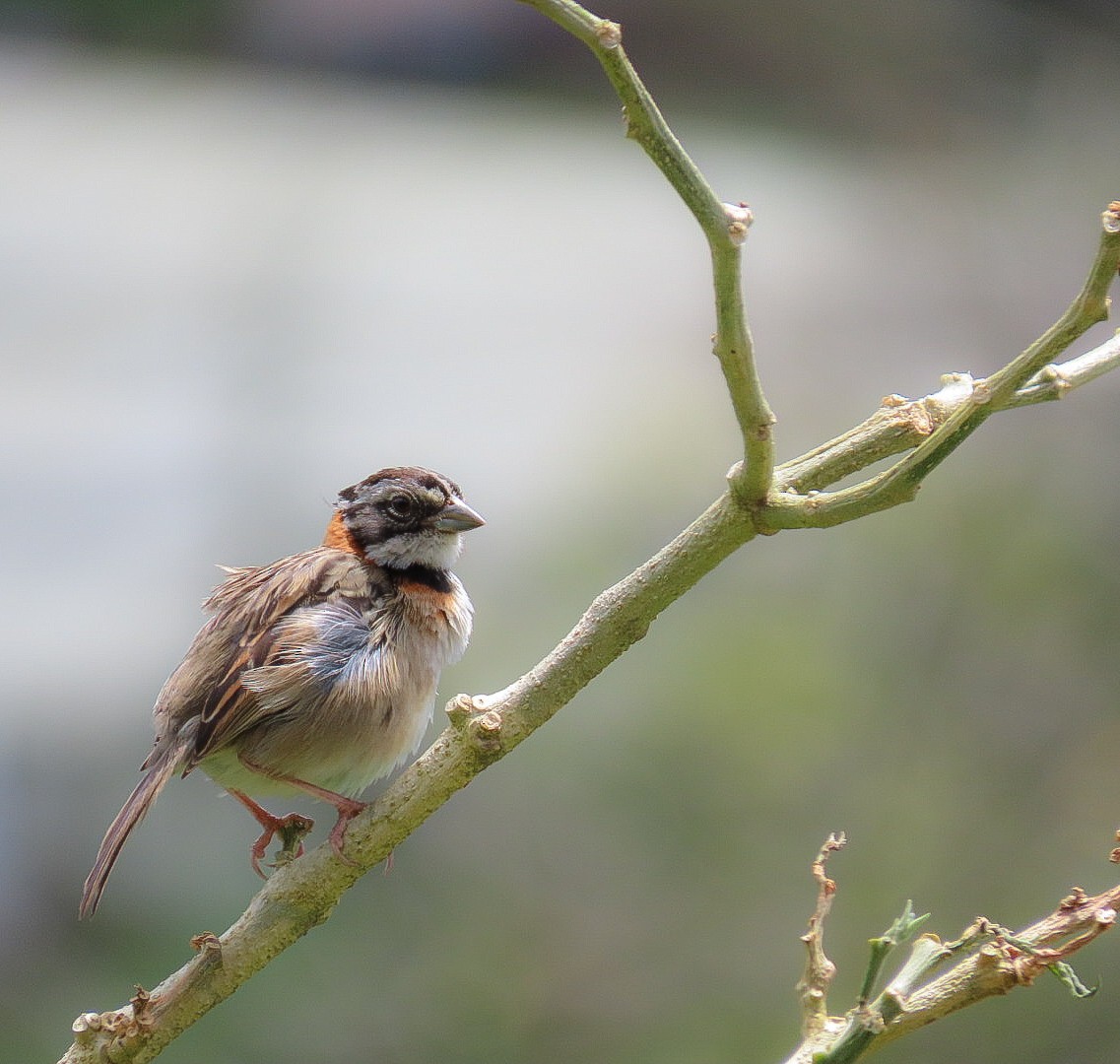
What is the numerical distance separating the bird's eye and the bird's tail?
85cm

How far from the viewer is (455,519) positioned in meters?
3.61

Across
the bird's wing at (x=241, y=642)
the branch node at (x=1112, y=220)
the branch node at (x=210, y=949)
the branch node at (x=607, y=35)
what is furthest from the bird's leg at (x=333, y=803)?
the branch node at (x=1112, y=220)

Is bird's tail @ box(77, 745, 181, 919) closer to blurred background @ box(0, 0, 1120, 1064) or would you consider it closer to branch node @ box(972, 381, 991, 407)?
branch node @ box(972, 381, 991, 407)

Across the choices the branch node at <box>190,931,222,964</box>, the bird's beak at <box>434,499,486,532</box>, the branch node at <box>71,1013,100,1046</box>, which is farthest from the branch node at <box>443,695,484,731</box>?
the bird's beak at <box>434,499,486,532</box>

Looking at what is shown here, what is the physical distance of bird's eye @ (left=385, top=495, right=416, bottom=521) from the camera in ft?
11.9

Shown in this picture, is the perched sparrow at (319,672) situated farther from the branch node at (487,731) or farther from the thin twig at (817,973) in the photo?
the thin twig at (817,973)

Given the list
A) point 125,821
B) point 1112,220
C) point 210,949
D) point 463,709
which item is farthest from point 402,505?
point 1112,220

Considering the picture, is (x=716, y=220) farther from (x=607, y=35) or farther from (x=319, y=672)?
(x=319, y=672)

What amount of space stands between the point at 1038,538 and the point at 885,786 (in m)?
1.78

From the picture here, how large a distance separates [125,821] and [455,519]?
116 cm

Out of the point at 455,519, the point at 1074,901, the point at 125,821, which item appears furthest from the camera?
the point at 455,519

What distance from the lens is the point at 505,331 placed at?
33.0ft

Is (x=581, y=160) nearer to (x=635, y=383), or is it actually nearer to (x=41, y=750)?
(x=635, y=383)

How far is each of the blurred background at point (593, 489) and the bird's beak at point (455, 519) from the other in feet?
12.1
